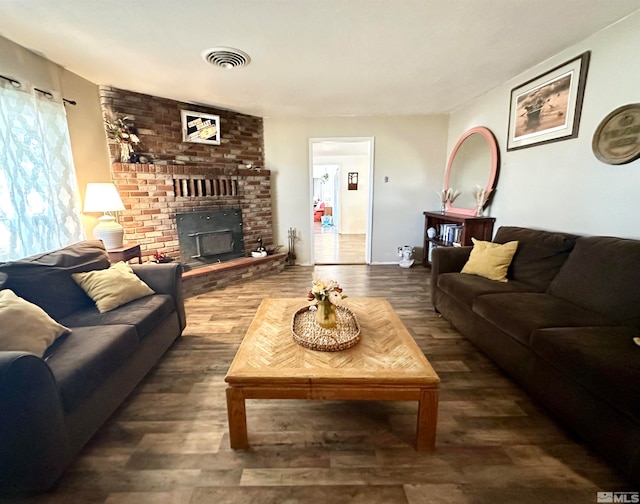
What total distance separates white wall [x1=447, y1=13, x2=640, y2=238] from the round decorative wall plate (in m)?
0.05

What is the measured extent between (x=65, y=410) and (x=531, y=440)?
2211mm

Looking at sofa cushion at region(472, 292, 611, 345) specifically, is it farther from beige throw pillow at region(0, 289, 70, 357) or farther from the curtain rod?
the curtain rod

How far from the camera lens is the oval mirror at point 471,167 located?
3.46 meters

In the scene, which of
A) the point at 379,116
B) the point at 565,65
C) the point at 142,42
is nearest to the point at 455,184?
the point at 379,116

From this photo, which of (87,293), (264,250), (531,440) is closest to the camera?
(531,440)

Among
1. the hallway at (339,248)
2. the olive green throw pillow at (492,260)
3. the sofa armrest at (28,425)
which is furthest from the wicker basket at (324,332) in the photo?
the hallway at (339,248)

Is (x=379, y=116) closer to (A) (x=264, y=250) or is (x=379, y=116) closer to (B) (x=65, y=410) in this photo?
(A) (x=264, y=250)

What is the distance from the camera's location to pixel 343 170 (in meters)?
8.41

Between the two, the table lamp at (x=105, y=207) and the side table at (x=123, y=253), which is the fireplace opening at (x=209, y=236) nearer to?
the side table at (x=123, y=253)

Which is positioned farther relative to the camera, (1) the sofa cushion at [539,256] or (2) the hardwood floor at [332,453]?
(1) the sofa cushion at [539,256]

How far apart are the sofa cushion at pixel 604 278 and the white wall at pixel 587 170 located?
300 mm

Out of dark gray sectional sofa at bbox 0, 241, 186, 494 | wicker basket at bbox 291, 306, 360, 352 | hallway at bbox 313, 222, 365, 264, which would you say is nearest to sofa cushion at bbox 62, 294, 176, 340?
dark gray sectional sofa at bbox 0, 241, 186, 494

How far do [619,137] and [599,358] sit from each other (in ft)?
5.72

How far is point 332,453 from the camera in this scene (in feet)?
4.53
